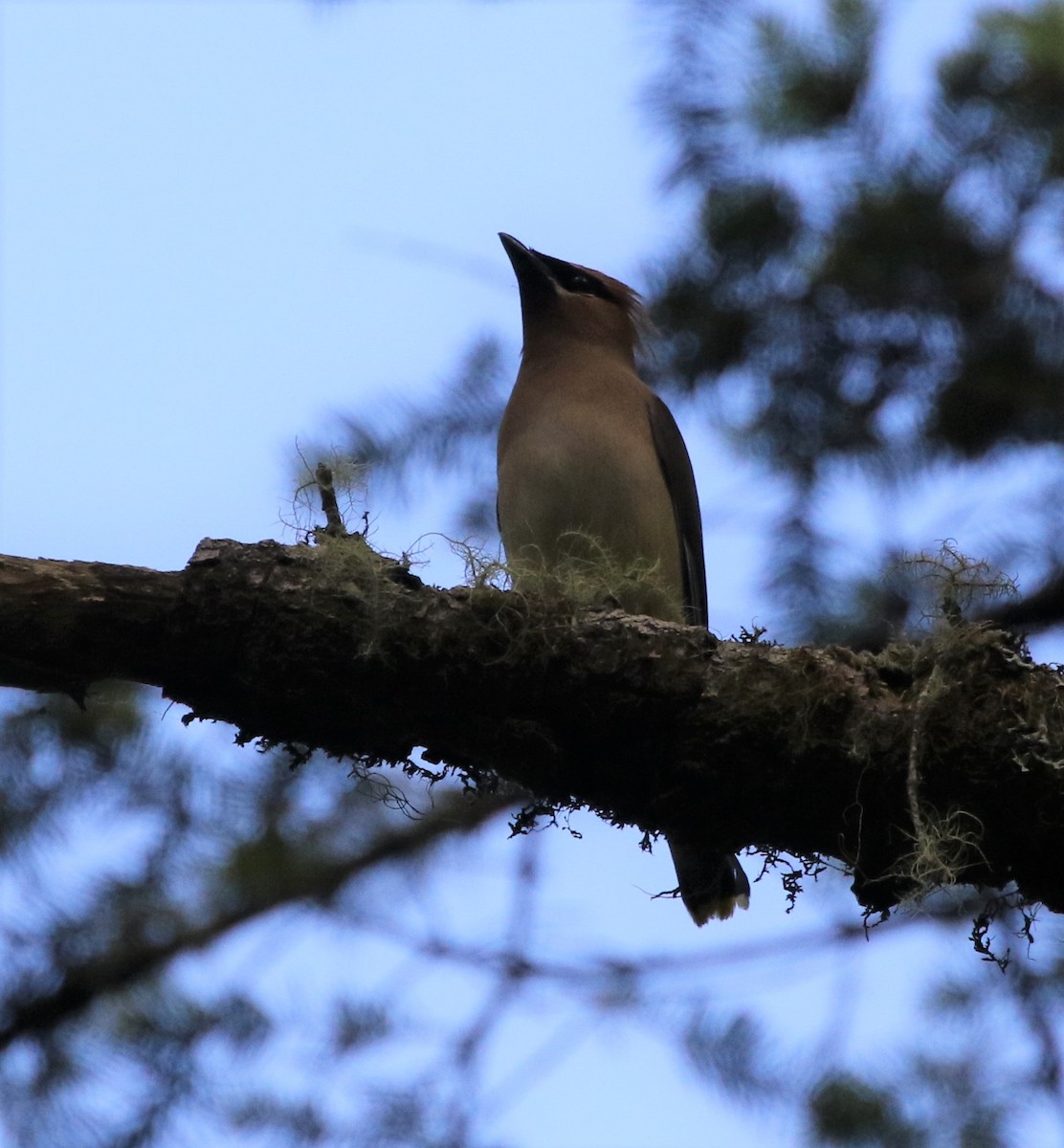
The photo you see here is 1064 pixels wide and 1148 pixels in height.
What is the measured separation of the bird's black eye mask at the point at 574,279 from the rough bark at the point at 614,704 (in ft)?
9.03

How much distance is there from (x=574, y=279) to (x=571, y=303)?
0.19m

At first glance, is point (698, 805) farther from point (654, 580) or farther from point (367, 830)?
point (367, 830)

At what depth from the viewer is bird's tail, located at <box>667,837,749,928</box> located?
3.97m

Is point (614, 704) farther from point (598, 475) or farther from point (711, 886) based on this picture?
point (598, 475)

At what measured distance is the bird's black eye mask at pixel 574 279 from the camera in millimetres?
6000

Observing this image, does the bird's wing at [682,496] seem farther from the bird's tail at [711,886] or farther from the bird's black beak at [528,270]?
the bird's tail at [711,886]

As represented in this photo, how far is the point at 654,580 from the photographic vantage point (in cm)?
449

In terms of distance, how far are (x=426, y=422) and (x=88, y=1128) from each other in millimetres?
2231

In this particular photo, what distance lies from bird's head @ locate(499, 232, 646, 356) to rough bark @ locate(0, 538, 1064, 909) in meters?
2.40

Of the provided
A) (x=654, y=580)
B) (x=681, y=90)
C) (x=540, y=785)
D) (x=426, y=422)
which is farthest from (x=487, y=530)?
(x=540, y=785)

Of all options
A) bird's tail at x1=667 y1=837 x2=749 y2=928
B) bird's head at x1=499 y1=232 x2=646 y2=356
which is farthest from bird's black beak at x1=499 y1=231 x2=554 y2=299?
bird's tail at x1=667 y1=837 x2=749 y2=928

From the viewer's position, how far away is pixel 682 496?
539 cm

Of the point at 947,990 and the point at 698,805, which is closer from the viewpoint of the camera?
the point at 698,805

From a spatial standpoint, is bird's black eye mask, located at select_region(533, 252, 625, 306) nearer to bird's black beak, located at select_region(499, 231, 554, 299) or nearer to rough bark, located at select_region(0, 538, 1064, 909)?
bird's black beak, located at select_region(499, 231, 554, 299)
